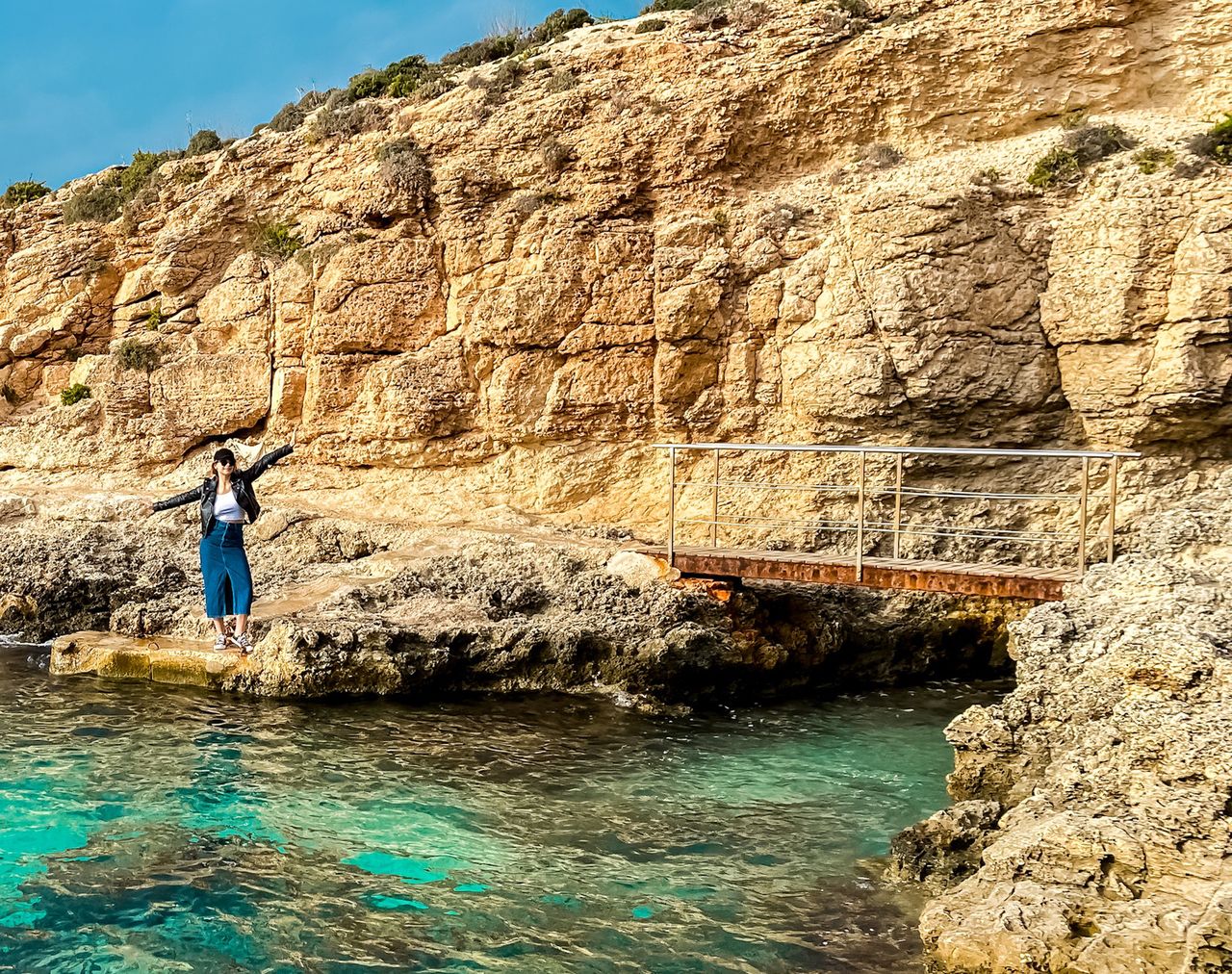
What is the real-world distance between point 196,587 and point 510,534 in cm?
447

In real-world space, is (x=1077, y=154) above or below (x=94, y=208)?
below

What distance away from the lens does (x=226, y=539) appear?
11578 millimetres

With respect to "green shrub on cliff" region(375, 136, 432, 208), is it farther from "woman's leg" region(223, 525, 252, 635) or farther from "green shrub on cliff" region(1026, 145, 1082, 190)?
"green shrub on cliff" region(1026, 145, 1082, 190)

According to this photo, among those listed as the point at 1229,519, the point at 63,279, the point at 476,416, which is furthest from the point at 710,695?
the point at 63,279

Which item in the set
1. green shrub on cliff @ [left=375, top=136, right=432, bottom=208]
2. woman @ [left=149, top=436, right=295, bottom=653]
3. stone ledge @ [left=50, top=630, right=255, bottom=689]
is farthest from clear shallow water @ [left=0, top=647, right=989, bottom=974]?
green shrub on cliff @ [left=375, top=136, right=432, bottom=208]

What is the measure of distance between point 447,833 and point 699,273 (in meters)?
10.7

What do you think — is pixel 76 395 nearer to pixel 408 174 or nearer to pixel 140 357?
pixel 140 357

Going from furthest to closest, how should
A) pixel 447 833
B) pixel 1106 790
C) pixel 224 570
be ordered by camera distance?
Answer: pixel 224 570, pixel 447 833, pixel 1106 790

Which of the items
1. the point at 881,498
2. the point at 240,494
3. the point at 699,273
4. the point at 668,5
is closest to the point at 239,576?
the point at 240,494

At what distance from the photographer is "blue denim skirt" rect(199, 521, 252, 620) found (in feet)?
38.1

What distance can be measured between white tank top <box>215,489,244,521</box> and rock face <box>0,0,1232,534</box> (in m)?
5.83

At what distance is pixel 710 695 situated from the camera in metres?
12.3

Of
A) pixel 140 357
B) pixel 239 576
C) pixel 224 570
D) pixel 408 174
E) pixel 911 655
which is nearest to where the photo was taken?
pixel 239 576

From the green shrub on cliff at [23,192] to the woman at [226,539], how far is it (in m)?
15.8
